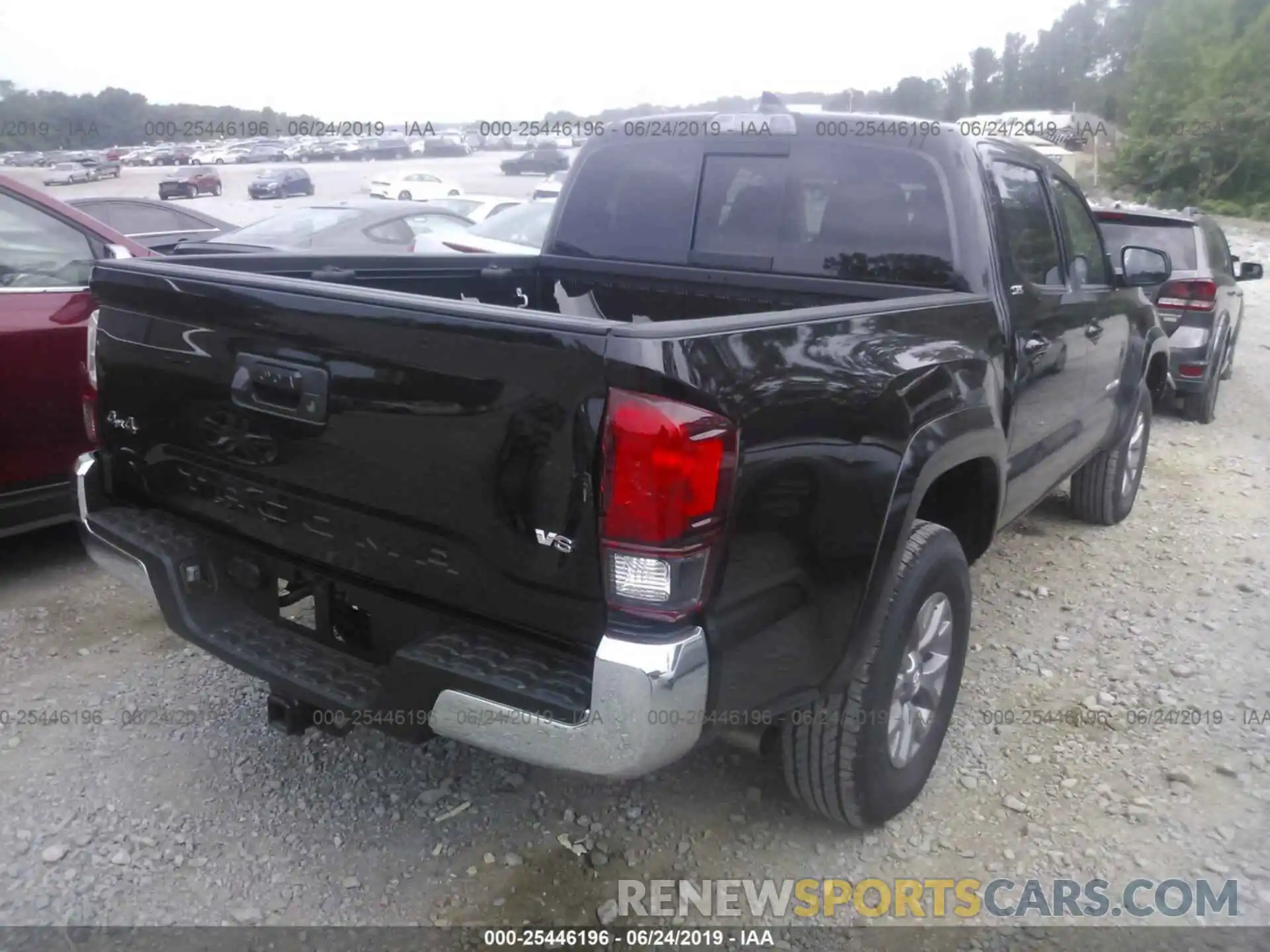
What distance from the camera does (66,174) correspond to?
11617 mm

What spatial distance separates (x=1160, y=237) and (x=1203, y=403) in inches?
51.8

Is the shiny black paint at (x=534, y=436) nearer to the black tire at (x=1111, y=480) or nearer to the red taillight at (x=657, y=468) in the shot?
the red taillight at (x=657, y=468)

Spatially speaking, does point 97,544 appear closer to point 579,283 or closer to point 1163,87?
point 579,283

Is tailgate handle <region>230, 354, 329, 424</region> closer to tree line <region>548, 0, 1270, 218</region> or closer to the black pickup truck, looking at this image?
the black pickup truck

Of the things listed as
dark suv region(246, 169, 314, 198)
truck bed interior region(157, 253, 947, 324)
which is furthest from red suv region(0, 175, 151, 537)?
dark suv region(246, 169, 314, 198)

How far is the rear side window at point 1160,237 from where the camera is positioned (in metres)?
7.75

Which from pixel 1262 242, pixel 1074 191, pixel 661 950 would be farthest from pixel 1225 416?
pixel 1262 242

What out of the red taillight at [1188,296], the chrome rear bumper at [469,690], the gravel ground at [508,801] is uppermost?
the red taillight at [1188,296]

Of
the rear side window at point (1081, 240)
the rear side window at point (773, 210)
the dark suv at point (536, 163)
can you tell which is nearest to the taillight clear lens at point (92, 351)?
the rear side window at point (773, 210)

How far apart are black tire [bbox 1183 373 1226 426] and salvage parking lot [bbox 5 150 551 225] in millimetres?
10649

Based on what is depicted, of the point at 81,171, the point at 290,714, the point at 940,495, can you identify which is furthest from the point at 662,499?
the point at 81,171

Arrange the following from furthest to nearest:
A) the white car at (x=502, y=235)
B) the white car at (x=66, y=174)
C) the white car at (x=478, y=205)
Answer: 1. the white car at (x=478, y=205)
2. the white car at (x=66, y=174)
3. the white car at (x=502, y=235)

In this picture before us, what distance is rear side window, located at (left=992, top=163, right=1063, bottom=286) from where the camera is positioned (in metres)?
3.45

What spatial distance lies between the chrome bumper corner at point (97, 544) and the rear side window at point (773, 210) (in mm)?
1889
